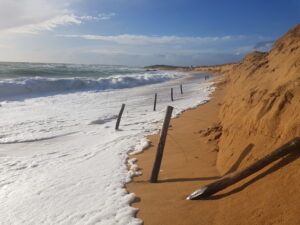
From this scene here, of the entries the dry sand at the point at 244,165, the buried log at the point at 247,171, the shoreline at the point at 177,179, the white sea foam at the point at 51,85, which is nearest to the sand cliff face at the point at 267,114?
the dry sand at the point at 244,165

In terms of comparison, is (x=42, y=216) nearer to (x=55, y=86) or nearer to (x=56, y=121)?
(x=56, y=121)

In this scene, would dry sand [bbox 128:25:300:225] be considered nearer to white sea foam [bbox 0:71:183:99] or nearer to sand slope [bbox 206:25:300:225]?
sand slope [bbox 206:25:300:225]

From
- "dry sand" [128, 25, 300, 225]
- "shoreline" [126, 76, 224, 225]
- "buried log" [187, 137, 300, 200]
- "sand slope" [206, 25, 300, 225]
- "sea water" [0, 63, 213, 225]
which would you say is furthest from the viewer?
"sea water" [0, 63, 213, 225]

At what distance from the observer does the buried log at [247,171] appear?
3.85m

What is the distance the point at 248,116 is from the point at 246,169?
5.99 feet

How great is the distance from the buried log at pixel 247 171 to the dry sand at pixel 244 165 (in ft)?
0.35

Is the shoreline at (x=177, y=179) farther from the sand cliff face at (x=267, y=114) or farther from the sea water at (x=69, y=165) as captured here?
the sand cliff face at (x=267, y=114)

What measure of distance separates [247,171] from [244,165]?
701mm

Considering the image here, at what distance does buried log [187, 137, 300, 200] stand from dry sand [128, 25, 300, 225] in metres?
0.11

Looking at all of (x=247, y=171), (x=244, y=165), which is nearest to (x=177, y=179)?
(x=244, y=165)

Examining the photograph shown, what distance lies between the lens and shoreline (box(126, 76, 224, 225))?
4.25 m

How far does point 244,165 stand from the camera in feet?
15.7

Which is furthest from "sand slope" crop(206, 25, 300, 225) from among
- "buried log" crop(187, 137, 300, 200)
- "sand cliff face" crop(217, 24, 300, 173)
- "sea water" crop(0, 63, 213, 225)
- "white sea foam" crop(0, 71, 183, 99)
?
"white sea foam" crop(0, 71, 183, 99)

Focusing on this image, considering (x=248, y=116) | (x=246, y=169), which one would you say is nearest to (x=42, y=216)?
(x=246, y=169)
